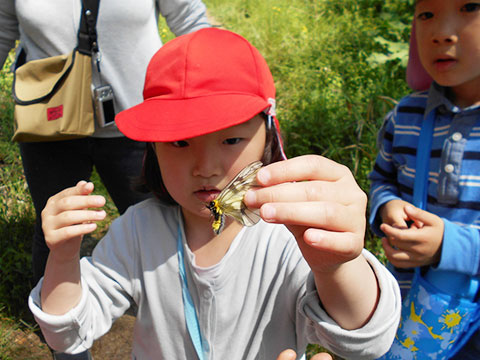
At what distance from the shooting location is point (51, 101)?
6.48 ft

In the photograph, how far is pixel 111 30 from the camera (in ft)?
6.45

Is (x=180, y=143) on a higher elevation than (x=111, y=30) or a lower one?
lower

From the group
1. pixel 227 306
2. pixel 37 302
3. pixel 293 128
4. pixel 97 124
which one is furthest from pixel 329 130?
pixel 37 302

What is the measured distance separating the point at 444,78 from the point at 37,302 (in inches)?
64.1

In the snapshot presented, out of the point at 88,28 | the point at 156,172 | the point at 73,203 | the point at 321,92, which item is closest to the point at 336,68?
the point at 321,92

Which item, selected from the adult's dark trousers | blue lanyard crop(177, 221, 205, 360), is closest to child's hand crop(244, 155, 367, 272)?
blue lanyard crop(177, 221, 205, 360)

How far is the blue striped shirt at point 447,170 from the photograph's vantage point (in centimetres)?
150

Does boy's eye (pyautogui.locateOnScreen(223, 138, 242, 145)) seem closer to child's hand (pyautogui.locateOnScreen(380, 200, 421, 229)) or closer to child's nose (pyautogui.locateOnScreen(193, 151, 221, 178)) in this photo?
child's nose (pyautogui.locateOnScreen(193, 151, 221, 178))

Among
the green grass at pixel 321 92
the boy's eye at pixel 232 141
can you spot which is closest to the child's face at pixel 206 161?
the boy's eye at pixel 232 141

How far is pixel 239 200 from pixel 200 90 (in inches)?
19.9

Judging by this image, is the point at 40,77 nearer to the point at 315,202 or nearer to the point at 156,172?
the point at 156,172

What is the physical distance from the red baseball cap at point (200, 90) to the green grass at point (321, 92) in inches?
66.7

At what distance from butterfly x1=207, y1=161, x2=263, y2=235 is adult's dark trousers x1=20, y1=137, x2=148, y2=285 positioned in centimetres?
119

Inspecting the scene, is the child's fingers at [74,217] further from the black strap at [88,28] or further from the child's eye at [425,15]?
the child's eye at [425,15]
